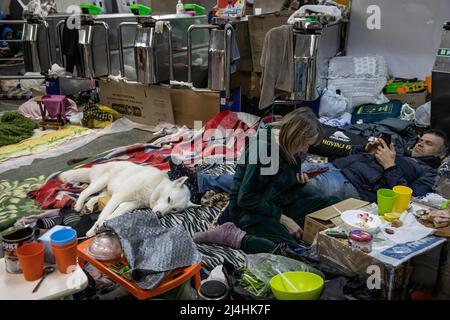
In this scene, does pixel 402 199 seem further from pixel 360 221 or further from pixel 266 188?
pixel 266 188

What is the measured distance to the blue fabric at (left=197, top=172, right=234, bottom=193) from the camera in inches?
107

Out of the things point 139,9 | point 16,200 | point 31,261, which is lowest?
point 16,200

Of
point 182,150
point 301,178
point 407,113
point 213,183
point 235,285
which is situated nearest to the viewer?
point 235,285

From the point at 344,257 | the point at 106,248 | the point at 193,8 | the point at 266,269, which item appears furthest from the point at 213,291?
the point at 193,8

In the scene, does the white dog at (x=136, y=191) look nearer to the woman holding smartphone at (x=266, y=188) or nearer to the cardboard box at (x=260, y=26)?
the woman holding smartphone at (x=266, y=188)

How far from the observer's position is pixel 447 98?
3.36 m

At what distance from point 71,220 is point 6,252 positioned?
116 centimetres

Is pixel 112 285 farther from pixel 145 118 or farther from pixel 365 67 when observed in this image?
pixel 365 67

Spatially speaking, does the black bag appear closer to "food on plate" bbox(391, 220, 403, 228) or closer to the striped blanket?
the striped blanket

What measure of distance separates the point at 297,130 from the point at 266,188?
14.0 inches

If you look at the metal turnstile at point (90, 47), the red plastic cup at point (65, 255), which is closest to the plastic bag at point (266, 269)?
the red plastic cup at point (65, 255)

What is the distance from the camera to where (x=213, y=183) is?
2.75m

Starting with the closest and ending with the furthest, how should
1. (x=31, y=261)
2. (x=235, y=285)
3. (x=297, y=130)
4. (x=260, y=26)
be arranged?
(x=31, y=261) < (x=235, y=285) < (x=297, y=130) < (x=260, y=26)
